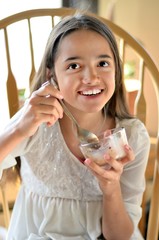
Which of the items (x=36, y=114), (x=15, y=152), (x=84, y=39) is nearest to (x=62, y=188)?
(x=15, y=152)

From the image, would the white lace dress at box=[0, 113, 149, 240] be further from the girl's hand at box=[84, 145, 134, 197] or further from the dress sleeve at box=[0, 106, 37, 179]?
the girl's hand at box=[84, 145, 134, 197]

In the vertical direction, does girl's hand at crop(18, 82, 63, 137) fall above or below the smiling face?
below

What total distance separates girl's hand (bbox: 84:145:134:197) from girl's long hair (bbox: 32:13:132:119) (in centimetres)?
26

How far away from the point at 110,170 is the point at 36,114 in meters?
0.21

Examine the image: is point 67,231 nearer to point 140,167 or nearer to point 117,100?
point 140,167

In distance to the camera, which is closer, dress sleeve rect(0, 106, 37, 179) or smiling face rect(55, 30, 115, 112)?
smiling face rect(55, 30, 115, 112)

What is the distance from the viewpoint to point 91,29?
0.80 meters

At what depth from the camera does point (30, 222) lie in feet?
3.01

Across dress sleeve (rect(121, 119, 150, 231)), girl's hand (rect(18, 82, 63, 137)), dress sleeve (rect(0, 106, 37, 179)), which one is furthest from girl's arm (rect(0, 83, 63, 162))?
dress sleeve (rect(121, 119, 150, 231))

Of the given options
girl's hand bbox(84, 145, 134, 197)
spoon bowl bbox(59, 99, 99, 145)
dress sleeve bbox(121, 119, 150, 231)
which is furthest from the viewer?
dress sleeve bbox(121, 119, 150, 231)

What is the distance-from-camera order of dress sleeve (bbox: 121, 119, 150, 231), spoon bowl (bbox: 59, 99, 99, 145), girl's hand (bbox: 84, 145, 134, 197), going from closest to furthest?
girl's hand (bbox: 84, 145, 134, 197) < spoon bowl (bbox: 59, 99, 99, 145) < dress sleeve (bbox: 121, 119, 150, 231)

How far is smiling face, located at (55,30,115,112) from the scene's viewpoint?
778 millimetres

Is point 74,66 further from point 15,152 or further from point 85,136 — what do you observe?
point 15,152

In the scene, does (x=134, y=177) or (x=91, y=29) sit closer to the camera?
(x=91, y=29)
